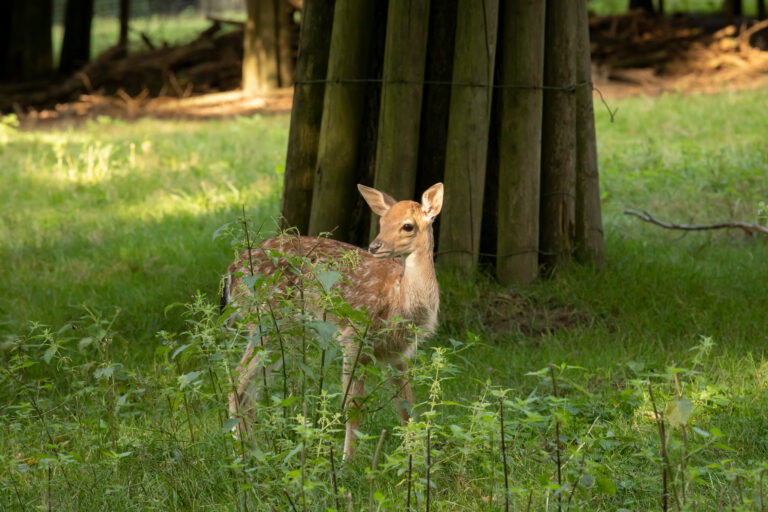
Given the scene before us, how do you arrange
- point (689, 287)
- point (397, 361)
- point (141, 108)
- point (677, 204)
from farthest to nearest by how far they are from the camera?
point (141, 108) < point (677, 204) < point (689, 287) < point (397, 361)

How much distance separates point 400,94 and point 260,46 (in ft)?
37.0

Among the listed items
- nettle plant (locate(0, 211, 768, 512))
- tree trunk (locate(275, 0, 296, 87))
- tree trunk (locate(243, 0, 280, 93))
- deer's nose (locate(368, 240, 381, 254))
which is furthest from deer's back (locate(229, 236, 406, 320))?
tree trunk (locate(275, 0, 296, 87))

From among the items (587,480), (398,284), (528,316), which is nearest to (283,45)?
(528,316)

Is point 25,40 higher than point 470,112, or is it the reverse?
point 25,40

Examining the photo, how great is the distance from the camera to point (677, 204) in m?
8.94

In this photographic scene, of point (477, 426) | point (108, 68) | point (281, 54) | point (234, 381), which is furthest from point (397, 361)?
point (108, 68)

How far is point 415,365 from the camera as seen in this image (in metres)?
4.21

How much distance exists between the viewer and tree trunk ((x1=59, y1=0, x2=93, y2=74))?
2336 centimetres

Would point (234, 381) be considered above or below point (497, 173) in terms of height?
below

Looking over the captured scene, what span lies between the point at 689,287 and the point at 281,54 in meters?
12.1

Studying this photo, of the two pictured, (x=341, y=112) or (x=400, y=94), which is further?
(x=341, y=112)

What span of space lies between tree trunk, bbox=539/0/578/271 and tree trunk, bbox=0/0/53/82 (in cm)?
1810

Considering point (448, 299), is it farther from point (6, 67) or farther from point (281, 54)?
point (6, 67)

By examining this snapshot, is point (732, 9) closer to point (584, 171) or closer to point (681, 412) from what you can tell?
point (584, 171)
